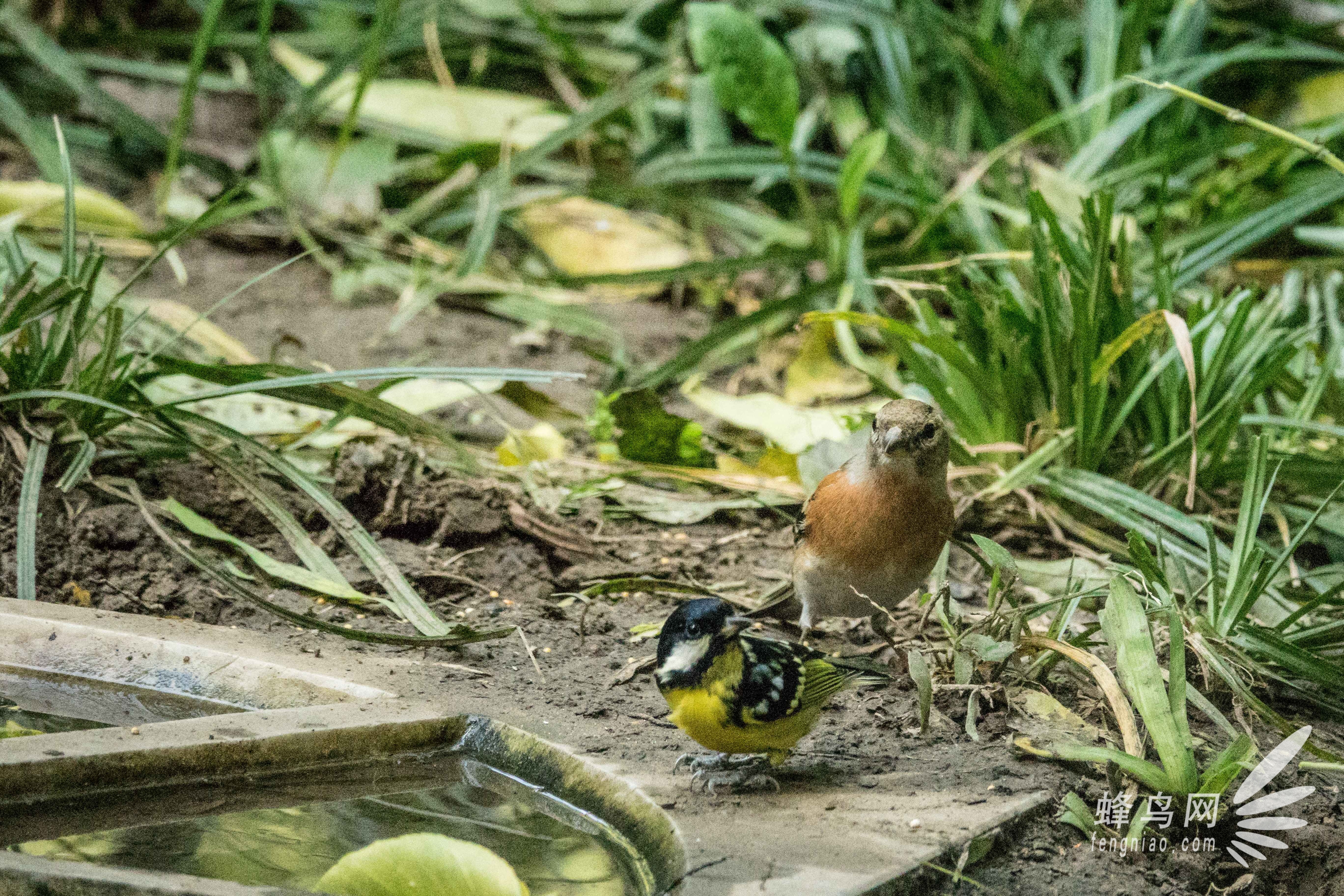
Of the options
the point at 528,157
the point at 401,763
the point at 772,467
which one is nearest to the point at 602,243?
the point at 528,157

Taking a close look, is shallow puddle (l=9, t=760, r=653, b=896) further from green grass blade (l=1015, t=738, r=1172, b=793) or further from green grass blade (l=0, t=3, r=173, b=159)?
green grass blade (l=0, t=3, r=173, b=159)

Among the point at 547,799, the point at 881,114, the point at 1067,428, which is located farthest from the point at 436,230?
the point at 547,799

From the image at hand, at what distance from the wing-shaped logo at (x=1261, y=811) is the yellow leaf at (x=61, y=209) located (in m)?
5.03

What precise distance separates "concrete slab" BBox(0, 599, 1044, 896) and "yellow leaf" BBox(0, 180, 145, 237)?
3248 mm

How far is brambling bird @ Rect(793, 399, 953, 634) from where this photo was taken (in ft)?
10.4

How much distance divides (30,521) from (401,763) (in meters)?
1.32

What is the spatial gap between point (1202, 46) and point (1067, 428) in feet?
12.0

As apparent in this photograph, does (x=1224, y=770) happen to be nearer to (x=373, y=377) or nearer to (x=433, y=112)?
(x=373, y=377)

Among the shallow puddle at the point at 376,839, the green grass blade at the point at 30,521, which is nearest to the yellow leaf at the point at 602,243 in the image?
the green grass blade at the point at 30,521

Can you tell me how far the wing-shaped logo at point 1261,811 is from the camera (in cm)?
235

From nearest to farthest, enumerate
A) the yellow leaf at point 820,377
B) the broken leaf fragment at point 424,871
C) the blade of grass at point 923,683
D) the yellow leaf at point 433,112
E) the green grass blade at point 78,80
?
1. the broken leaf fragment at point 424,871
2. the blade of grass at point 923,683
3. the yellow leaf at point 820,377
4. the green grass blade at point 78,80
5. the yellow leaf at point 433,112

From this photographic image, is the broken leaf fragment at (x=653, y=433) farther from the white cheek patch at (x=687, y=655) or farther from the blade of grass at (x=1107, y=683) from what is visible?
the white cheek patch at (x=687, y=655)

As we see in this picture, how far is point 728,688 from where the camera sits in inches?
90.7

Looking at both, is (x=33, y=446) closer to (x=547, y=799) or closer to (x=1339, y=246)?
(x=547, y=799)
